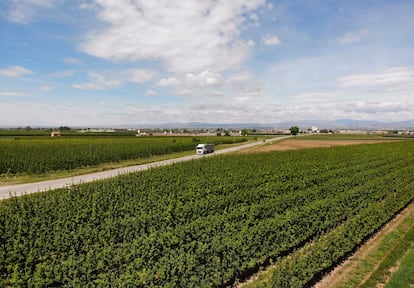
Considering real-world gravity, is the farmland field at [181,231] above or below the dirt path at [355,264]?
above

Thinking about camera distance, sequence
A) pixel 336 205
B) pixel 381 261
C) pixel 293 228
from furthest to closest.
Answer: pixel 336 205 → pixel 293 228 → pixel 381 261

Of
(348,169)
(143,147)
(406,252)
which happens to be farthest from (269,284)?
(143,147)

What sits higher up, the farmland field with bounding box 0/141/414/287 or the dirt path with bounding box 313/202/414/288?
the farmland field with bounding box 0/141/414/287

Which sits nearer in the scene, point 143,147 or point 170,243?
point 170,243

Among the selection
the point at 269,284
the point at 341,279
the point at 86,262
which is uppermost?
the point at 86,262

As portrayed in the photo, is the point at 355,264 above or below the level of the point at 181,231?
below

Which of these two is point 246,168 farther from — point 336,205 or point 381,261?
point 381,261

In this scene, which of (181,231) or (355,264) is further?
(355,264)

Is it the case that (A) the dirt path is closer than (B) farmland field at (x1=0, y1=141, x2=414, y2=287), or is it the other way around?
(B) farmland field at (x1=0, y1=141, x2=414, y2=287)
